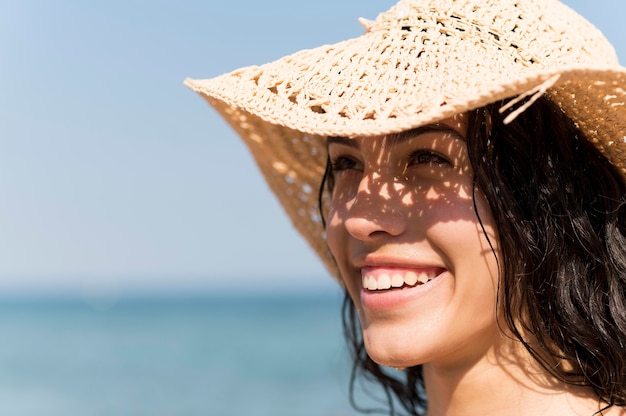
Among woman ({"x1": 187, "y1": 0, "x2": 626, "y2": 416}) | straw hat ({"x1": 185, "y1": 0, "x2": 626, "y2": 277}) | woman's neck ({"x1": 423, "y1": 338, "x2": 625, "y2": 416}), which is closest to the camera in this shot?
straw hat ({"x1": 185, "y1": 0, "x2": 626, "y2": 277})

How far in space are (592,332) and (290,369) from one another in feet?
50.3

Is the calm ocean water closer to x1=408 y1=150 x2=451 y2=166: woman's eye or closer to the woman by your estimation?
the woman

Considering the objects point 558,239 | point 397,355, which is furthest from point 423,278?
point 558,239

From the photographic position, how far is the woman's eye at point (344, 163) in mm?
1947

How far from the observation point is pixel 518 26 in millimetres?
1783

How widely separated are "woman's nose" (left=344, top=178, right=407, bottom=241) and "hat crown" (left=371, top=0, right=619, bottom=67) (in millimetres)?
377

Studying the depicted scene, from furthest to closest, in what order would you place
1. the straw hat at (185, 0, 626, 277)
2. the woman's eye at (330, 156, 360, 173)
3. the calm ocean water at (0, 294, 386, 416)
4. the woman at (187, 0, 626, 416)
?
the calm ocean water at (0, 294, 386, 416)
the woman's eye at (330, 156, 360, 173)
the woman at (187, 0, 626, 416)
the straw hat at (185, 0, 626, 277)

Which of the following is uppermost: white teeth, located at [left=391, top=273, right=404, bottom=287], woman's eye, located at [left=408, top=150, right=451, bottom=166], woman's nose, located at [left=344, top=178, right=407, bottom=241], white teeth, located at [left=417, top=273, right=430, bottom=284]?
woman's eye, located at [left=408, top=150, right=451, bottom=166]

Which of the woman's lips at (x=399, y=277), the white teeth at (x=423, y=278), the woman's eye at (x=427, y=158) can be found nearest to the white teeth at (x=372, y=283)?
the woman's lips at (x=399, y=277)

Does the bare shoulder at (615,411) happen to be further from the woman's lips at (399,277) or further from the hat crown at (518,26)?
the hat crown at (518,26)

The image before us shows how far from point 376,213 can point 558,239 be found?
16.1 inches

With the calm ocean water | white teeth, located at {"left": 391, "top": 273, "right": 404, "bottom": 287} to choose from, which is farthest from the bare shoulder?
the calm ocean water

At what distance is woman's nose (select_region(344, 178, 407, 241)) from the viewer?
1730mm

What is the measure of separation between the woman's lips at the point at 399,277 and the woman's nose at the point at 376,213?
9 centimetres
